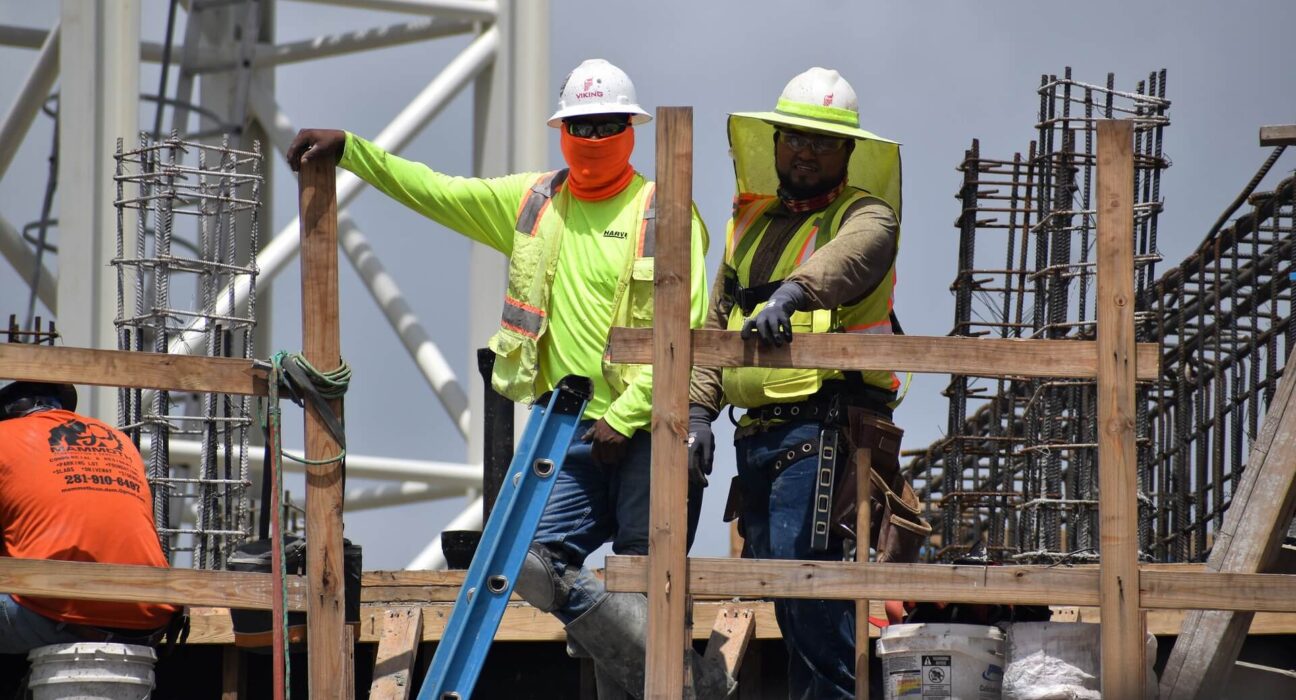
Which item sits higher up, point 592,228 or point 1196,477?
point 592,228

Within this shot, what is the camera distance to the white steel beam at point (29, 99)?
19219 mm

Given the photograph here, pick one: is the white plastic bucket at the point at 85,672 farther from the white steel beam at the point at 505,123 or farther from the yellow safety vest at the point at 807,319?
the white steel beam at the point at 505,123

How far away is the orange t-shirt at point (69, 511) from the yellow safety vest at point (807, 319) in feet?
8.82

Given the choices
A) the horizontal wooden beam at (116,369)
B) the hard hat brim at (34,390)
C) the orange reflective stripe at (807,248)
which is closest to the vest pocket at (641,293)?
the orange reflective stripe at (807,248)

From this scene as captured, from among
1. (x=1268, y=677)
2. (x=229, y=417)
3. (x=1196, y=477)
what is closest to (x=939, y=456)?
(x=1196, y=477)

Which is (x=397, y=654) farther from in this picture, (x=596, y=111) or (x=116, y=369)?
(x=596, y=111)

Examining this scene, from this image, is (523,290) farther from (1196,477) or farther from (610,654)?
(1196,477)

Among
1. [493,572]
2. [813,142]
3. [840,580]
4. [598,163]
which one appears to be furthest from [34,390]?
[840,580]

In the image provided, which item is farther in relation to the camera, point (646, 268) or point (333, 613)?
point (646, 268)

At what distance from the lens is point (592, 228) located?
991cm

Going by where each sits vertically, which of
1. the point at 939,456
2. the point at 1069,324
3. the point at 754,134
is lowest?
the point at 939,456

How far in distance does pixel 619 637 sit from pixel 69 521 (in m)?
2.47

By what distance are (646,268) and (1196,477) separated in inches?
269

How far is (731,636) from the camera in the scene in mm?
10508
